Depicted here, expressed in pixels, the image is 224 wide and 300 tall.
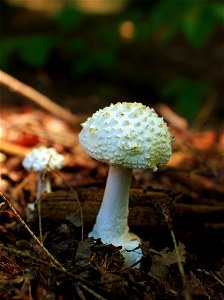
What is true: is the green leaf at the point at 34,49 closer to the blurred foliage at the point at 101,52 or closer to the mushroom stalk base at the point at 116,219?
the blurred foliage at the point at 101,52

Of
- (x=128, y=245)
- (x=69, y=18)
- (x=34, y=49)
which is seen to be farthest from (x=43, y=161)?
(x=69, y=18)

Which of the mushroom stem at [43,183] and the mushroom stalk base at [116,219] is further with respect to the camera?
the mushroom stem at [43,183]

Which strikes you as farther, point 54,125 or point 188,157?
point 54,125

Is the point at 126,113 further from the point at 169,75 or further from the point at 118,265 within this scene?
the point at 169,75

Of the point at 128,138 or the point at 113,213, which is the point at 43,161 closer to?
the point at 113,213

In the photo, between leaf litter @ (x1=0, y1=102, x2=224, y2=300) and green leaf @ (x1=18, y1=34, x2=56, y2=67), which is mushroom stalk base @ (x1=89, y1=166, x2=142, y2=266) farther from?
green leaf @ (x1=18, y1=34, x2=56, y2=67)

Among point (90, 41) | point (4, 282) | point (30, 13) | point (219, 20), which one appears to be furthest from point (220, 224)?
point (30, 13)

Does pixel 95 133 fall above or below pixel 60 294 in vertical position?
above

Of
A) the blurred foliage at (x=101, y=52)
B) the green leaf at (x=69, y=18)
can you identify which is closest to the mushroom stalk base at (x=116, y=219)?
the blurred foliage at (x=101, y=52)
